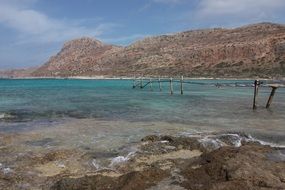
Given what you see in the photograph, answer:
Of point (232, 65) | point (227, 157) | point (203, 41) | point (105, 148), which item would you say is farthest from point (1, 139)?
point (203, 41)

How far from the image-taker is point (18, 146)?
1602cm

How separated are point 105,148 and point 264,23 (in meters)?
166

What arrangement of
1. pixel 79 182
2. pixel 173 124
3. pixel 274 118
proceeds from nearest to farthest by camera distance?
pixel 79 182 < pixel 173 124 < pixel 274 118

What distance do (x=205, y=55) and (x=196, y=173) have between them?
134 metres

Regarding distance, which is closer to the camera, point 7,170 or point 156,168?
point 156,168

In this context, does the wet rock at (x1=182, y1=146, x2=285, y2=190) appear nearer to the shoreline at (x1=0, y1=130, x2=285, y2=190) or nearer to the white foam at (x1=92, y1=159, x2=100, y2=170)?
the shoreline at (x1=0, y1=130, x2=285, y2=190)

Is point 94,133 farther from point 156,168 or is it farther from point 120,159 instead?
point 156,168

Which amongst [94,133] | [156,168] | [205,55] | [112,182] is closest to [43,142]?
[94,133]

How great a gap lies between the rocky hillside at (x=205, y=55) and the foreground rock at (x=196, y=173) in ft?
326

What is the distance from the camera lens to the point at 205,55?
142 meters

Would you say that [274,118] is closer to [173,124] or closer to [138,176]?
[173,124]

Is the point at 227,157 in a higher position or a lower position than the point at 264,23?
lower

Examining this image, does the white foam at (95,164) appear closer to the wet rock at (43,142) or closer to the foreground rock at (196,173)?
the foreground rock at (196,173)

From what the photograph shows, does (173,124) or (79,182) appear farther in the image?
(173,124)
